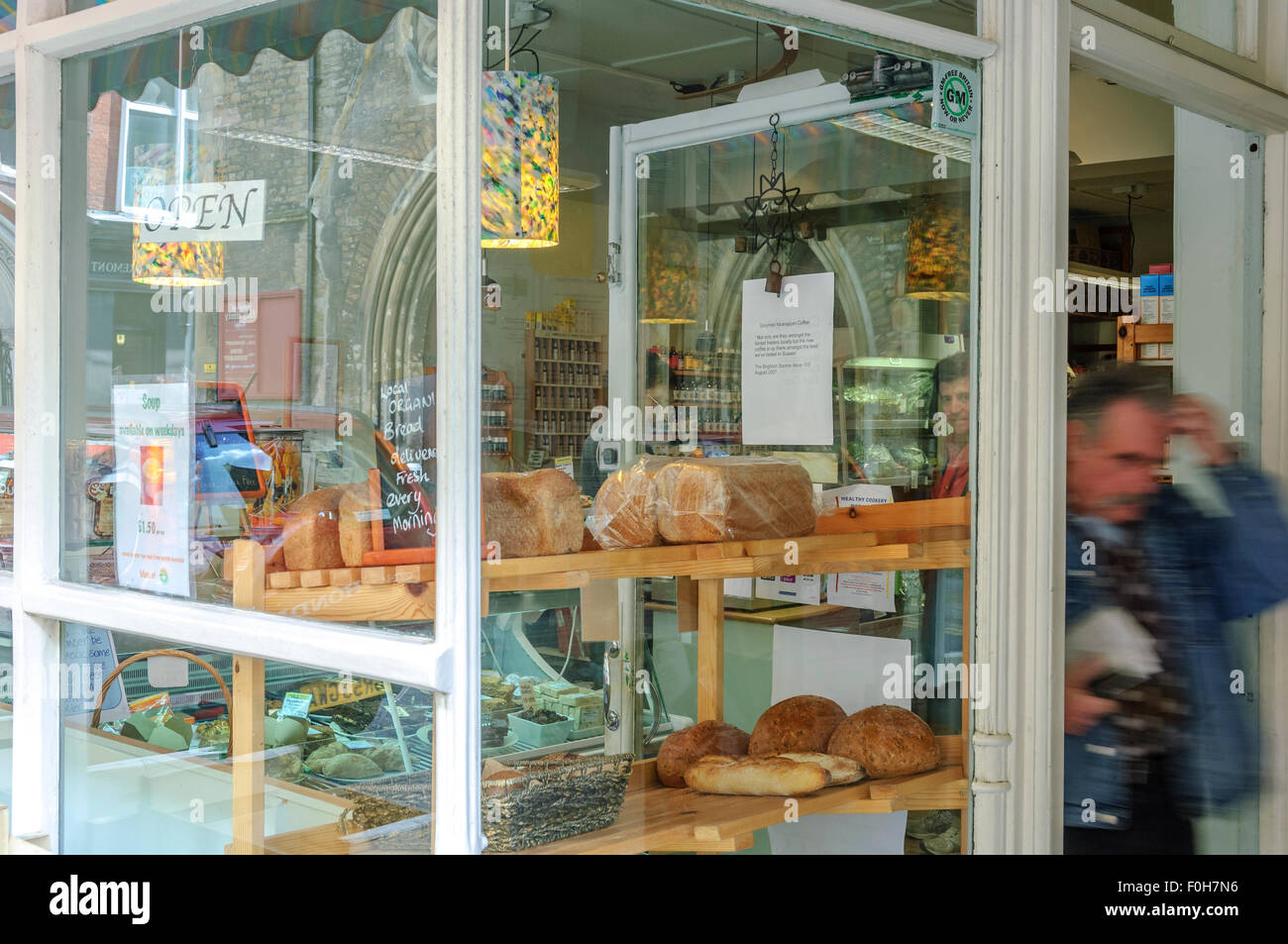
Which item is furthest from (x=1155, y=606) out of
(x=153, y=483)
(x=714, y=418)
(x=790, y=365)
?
(x=153, y=483)

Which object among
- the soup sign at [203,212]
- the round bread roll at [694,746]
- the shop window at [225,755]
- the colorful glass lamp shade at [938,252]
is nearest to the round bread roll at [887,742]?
the round bread roll at [694,746]

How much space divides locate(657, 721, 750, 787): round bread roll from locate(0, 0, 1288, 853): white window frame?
60cm

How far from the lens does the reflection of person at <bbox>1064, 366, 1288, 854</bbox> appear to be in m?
2.11

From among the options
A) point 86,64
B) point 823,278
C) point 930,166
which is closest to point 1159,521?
point 930,166

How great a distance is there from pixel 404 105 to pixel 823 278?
4.93ft

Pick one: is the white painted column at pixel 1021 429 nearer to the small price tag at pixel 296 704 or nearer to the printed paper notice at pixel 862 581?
the printed paper notice at pixel 862 581

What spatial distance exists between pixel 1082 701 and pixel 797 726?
0.57 meters

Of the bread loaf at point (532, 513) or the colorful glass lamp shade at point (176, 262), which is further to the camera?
the colorful glass lamp shade at point (176, 262)

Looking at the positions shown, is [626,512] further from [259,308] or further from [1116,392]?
[1116,392]

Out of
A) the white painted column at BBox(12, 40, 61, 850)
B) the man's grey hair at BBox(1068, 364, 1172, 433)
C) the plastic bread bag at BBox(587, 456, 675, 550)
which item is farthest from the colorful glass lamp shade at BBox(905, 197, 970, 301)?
the white painted column at BBox(12, 40, 61, 850)

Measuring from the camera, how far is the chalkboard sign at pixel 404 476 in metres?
1.51

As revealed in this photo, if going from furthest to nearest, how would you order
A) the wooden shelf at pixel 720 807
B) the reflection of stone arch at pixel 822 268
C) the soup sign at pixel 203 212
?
the reflection of stone arch at pixel 822 268 < the wooden shelf at pixel 720 807 < the soup sign at pixel 203 212

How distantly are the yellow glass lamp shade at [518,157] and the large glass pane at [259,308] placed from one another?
10cm

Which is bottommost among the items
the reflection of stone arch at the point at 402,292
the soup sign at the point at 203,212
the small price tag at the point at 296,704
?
the small price tag at the point at 296,704
